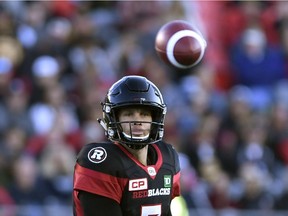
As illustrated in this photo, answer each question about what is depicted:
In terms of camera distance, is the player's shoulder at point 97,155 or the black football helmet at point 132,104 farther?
the black football helmet at point 132,104

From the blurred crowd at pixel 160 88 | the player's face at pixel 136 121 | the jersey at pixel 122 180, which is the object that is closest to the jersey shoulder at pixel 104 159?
the jersey at pixel 122 180

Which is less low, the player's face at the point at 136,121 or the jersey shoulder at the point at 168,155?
the player's face at the point at 136,121

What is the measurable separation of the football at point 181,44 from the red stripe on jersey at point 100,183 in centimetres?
130

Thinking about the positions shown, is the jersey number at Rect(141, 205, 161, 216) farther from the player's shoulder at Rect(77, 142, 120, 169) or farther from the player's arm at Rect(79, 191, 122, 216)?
the player's shoulder at Rect(77, 142, 120, 169)

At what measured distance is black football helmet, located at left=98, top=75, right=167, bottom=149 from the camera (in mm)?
4676

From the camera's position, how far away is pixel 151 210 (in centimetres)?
468

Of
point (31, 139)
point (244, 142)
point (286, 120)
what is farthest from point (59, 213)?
point (286, 120)

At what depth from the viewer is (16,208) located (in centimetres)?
899

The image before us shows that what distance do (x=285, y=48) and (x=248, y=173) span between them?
8.83 feet

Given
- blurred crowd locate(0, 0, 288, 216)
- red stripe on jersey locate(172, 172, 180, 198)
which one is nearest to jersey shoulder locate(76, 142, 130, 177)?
red stripe on jersey locate(172, 172, 180, 198)

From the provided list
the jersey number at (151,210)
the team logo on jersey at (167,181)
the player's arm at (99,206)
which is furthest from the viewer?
the team logo on jersey at (167,181)

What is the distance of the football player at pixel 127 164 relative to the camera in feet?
14.9

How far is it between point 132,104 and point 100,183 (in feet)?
1.53

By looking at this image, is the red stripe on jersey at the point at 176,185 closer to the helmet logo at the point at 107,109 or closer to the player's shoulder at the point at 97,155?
the player's shoulder at the point at 97,155
